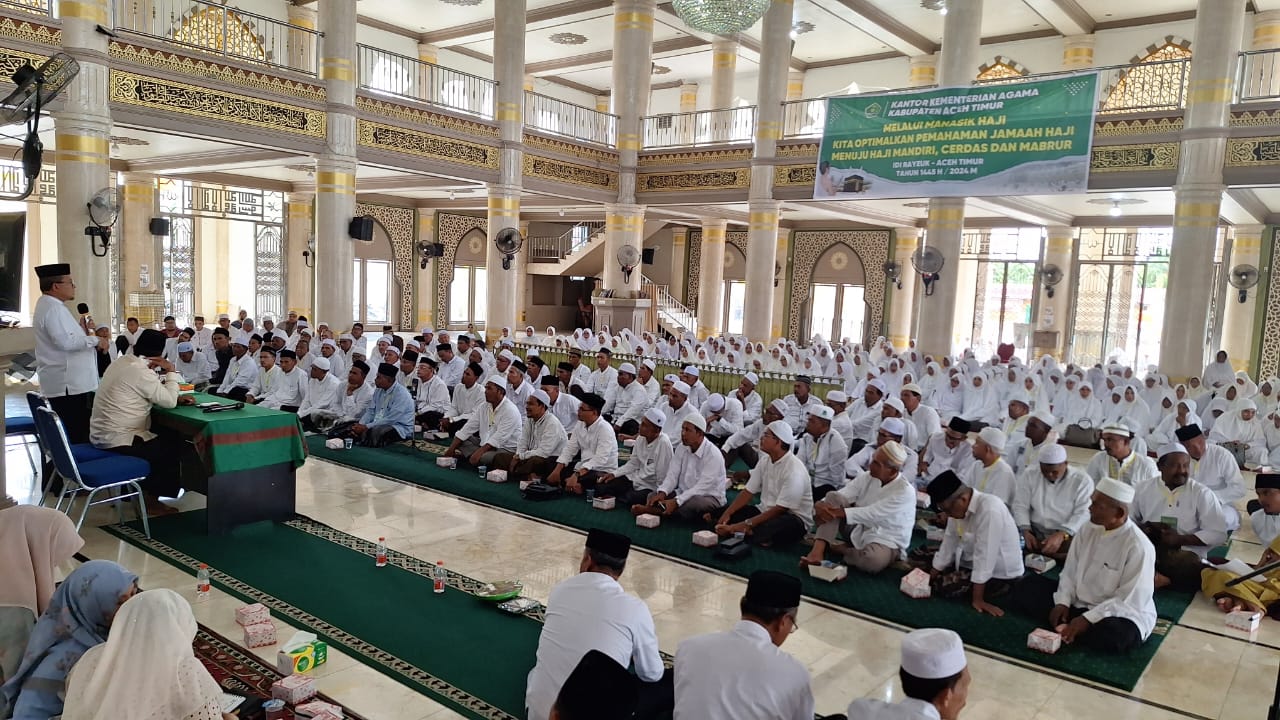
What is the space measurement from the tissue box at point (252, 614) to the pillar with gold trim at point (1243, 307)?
15.0 m

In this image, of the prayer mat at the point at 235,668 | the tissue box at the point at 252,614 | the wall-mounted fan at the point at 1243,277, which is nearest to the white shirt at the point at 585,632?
the prayer mat at the point at 235,668

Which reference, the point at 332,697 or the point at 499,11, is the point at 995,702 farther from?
the point at 499,11

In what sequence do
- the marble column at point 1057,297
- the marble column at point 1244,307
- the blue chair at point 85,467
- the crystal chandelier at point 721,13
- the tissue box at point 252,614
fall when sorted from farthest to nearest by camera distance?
the marble column at point 1057,297 → the marble column at point 1244,307 → the crystal chandelier at point 721,13 → the blue chair at point 85,467 → the tissue box at point 252,614

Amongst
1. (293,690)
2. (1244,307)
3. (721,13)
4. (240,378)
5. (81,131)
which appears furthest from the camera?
(1244,307)

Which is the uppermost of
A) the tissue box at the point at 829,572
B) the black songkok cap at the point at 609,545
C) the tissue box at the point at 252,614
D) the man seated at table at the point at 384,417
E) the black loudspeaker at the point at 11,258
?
the black loudspeaker at the point at 11,258

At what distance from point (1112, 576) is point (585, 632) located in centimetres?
268

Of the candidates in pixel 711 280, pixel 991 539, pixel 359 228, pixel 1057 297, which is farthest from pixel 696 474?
pixel 1057 297

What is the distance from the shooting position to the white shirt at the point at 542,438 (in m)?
6.50

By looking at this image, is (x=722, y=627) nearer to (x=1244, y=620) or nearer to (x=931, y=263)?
(x=1244, y=620)

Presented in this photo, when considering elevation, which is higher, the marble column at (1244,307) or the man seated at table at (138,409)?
the marble column at (1244,307)

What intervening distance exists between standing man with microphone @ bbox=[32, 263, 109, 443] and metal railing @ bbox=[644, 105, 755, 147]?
10092mm

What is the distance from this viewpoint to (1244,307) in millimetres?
13703

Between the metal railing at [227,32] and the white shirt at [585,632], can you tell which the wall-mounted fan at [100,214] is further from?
the white shirt at [585,632]

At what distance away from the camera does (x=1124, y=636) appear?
375 cm
